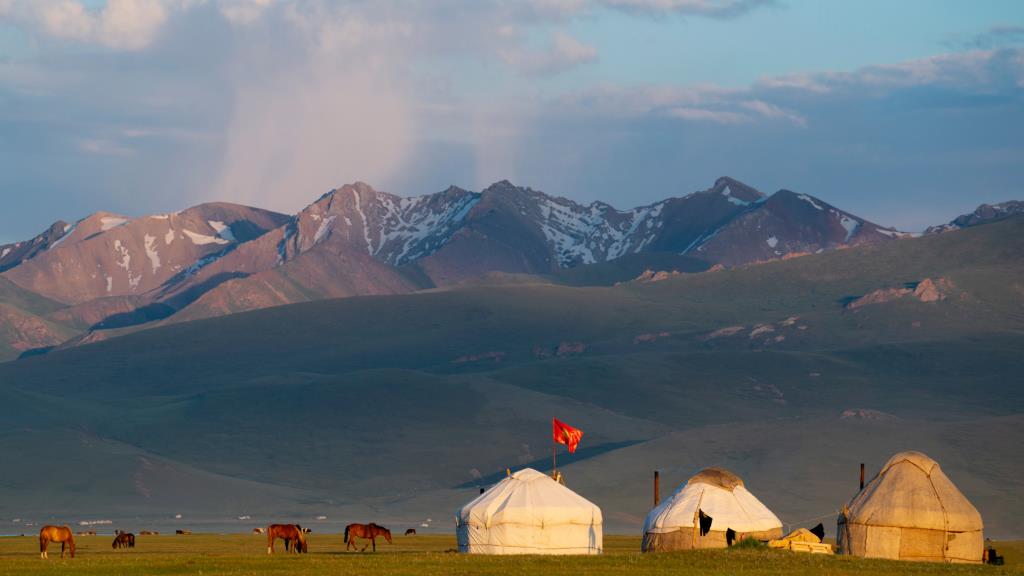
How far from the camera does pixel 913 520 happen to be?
55.3m

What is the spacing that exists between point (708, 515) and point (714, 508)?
55 cm

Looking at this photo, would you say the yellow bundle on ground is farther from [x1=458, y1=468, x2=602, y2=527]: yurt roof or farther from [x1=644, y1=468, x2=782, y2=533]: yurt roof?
[x1=458, y1=468, x2=602, y2=527]: yurt roof

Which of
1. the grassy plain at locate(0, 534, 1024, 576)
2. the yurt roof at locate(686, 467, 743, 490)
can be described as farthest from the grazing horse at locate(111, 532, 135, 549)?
the yurt roof at locate(686, 467, 743, 490)

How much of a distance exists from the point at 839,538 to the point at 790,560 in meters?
11.5

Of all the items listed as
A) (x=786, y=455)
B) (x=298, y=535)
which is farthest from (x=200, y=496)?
(x=298, y=535)

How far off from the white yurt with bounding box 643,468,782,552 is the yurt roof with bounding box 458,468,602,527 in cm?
260

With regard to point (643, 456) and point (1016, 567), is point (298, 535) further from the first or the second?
point (643, 456)

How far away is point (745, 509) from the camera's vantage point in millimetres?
59750

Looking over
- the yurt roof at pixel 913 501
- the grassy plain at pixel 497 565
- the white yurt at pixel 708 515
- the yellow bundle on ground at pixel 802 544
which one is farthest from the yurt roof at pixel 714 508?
the grassy plain at pixel 497 565

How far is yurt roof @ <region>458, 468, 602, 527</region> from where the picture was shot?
57500mm

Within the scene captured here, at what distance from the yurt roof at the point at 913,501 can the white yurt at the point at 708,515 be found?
406 centimetres

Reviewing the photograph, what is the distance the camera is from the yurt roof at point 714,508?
59000 mm

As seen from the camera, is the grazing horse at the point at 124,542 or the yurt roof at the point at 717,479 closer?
the yurt roof at the point at 717,479

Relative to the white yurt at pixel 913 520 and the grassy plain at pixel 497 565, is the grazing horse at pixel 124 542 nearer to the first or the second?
the grassy plain at pixel 497 565
